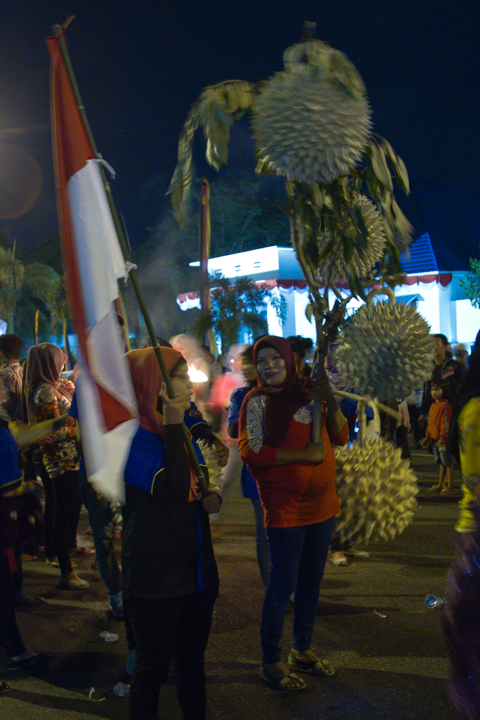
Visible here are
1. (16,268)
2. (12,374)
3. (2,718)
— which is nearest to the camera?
(2,718)

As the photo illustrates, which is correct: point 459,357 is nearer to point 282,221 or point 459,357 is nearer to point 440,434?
point 440,434

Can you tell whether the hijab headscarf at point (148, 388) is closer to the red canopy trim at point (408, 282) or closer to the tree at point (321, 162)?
the tree at point (321, 162)

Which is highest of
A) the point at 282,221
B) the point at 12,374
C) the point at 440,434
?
the point at 282,221

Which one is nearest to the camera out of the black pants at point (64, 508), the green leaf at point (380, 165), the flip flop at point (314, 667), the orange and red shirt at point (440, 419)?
the green leaf at point (380, 165)

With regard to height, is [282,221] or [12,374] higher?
[282,221]

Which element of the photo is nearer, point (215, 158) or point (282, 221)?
point (215, 158)

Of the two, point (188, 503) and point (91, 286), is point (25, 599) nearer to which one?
point (188, 503)

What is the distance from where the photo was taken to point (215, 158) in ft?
9.20

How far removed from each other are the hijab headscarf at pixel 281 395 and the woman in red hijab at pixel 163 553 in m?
0.84

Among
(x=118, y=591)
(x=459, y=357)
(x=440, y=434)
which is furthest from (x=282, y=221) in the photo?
(x=118, y=591)

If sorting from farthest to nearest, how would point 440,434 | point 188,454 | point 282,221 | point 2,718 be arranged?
1. point 282,221
2. point 440,434
3. point 2,718
4. point 188,454

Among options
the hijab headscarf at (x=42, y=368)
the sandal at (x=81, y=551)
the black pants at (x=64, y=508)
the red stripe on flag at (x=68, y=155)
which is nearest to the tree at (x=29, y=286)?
the sandal at (x=81, y=551)

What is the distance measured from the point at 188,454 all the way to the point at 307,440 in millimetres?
985

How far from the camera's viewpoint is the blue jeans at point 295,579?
319 centimetres
